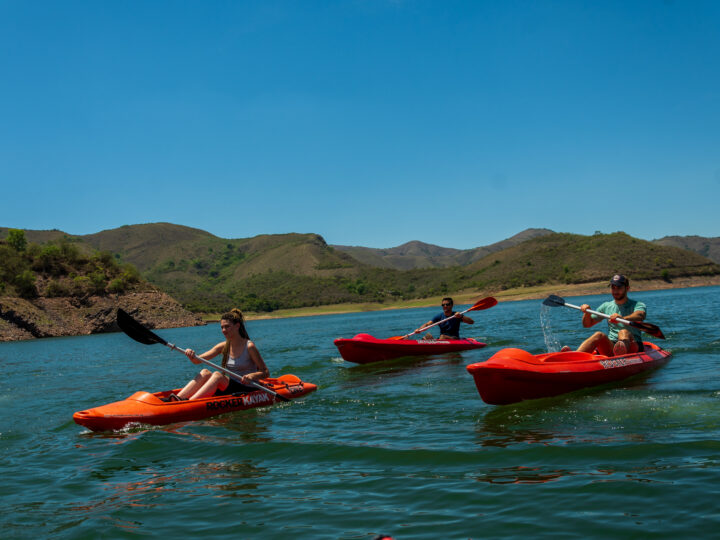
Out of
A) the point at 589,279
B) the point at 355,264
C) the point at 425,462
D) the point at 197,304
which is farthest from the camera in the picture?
the point at 355,264

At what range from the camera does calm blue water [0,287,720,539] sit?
4.47m

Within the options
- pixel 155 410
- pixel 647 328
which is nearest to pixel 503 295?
pixel 647 328

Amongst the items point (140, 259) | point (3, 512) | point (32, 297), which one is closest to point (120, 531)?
point (3, 512)

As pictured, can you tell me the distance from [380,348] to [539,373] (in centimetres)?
765

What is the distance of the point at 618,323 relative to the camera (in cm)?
1071

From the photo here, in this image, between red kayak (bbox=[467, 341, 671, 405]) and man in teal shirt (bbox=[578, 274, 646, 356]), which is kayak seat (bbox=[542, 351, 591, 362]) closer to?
red kayak (bbox=[467, 341, 671, 405])

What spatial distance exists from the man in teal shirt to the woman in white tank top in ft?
19.8

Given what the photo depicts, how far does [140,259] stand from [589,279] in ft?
485

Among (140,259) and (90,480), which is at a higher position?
(140,259)

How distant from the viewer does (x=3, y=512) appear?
5.35 meters

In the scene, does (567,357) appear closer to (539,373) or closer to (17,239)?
(539,373)

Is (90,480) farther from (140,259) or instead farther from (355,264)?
(140,259)

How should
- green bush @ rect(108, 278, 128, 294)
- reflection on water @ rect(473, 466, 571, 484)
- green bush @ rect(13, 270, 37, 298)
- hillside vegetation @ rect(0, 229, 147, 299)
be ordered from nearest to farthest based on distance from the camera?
1. reflection on water @ rect(473, 466, 571, 484)
2. green bush @ rect(13, 270, 37, 298)
3. hillside vegetation @ rect(0, 229, 147, 299)
4. green bush @ rect(108, 278, 128, 294)

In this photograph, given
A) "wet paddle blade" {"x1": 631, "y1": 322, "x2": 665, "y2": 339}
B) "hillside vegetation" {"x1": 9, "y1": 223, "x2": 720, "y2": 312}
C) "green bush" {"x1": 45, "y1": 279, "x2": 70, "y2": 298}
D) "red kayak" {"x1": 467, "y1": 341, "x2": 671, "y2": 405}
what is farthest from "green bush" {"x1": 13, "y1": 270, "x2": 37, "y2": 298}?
"wet paddle blade" {"x1": 631, "y1": 322, "x2": 665, "y2": 339}
